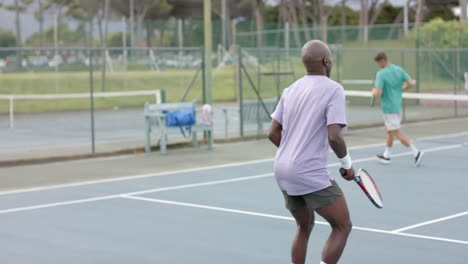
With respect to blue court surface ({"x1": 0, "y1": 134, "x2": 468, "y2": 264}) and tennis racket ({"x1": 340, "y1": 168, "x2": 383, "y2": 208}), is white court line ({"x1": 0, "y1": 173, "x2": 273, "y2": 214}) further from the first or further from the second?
tennis racket ({"x1": 340, "y1": 168, "x2": 383, "y2": 208})

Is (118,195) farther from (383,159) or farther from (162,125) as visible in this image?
(383,159)

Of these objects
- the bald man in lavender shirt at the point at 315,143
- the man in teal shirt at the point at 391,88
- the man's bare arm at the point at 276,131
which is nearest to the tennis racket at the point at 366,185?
the bald man in lavender shirt at the point at 315,143

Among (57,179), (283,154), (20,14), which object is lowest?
(57,179)

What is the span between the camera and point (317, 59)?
6.43 meters

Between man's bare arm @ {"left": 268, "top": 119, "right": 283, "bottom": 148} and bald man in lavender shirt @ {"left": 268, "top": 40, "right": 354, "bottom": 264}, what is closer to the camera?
bald man in lavender shirt @ {"left": 268, "top": 40, "right": 354, "bottom": 264}

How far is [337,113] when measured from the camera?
6246 mm

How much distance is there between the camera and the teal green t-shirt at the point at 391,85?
14.6 m

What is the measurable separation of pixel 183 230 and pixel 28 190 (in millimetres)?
4101

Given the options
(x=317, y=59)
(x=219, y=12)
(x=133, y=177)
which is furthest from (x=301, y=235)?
(x=219, y=12)

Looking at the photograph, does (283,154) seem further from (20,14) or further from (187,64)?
(20,14)

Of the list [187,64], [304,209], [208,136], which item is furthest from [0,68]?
[304,209]

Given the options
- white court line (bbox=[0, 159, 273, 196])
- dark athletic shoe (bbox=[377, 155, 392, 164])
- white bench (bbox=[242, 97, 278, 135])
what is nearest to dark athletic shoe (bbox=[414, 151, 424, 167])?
dark athletic shoe (bbox=[377, 155, 392, 164])

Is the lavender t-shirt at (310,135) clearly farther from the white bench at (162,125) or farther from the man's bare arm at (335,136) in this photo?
the white bench at (162,125)

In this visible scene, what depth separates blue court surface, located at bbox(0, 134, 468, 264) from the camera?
8.43 m
